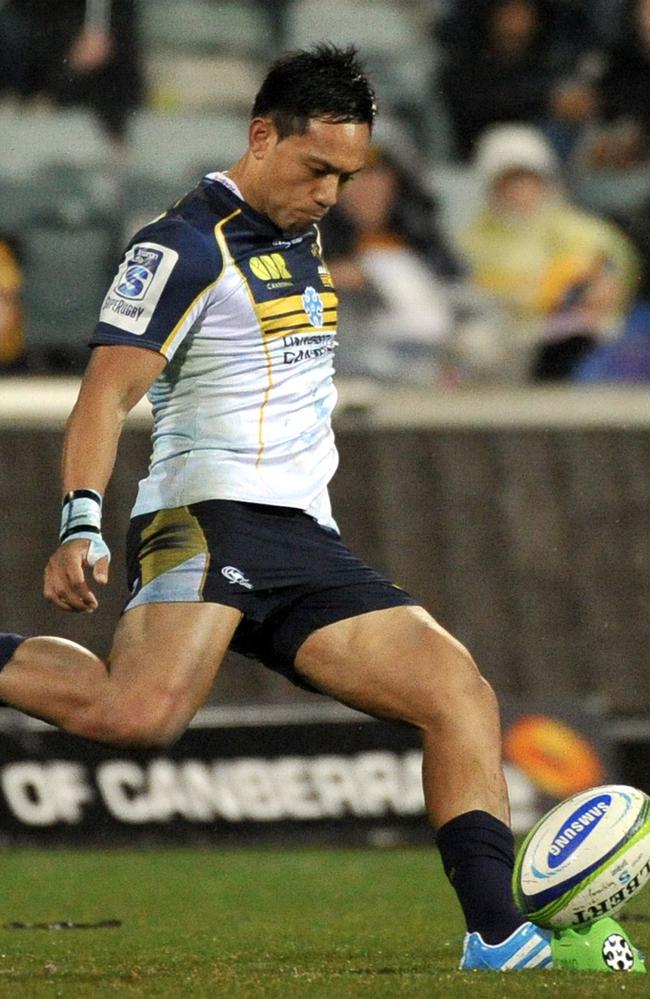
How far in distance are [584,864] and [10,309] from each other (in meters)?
8.75

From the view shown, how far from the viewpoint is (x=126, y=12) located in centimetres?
1380

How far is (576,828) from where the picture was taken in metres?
4.67

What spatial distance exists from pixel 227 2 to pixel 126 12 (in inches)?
29.9

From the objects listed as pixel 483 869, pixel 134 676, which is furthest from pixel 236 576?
pixel 483 869

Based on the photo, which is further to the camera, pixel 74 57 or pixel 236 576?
pixel 74 57

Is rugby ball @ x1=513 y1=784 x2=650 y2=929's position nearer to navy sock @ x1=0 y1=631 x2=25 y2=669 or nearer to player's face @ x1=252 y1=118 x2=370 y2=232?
navy sock @ x1=0 y1=631 x2=25 y2=669

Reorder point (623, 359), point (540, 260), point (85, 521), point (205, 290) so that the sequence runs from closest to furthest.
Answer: point (85, 521) < point (205, 290) < point (623, 359) < point (540, 260)

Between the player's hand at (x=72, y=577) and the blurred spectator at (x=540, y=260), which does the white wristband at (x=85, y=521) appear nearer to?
the player's hand at (x=72, y=577)

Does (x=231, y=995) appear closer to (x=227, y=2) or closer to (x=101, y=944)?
(x=101, y=944)

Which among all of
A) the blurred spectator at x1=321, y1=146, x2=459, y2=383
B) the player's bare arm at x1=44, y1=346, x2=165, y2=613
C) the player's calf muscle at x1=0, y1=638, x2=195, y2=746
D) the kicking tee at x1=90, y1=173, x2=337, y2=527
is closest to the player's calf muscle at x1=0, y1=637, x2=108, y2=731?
the player's calf muscle at x1=0, y1=638, x2=195, y2=746

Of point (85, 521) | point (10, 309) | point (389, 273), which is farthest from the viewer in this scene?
point (389, 273)

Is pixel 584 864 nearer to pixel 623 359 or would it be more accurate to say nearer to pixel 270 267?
pixel 270 267

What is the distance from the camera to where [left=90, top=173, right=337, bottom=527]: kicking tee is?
4.87 meters

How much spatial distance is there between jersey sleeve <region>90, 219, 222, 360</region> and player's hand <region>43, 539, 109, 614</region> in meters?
0.56
